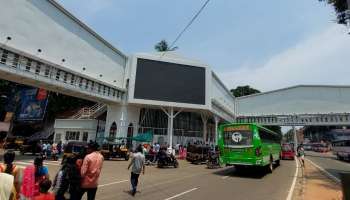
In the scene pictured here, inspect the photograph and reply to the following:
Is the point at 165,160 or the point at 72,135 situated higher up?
the point at 72,135

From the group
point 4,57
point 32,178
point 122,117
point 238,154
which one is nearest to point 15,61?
point 4,57

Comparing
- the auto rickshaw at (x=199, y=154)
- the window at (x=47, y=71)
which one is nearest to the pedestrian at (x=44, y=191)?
the window at (x=47, y=71)

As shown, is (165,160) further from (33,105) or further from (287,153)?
(33,105)

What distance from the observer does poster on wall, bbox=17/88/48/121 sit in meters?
33.8

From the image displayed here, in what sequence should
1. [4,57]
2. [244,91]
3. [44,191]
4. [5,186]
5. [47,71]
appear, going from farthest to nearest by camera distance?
[244,91], [47,71], [4,57], [44,191], [5,186]

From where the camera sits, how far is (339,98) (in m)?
54.7

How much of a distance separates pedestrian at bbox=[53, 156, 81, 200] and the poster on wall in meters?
31.0

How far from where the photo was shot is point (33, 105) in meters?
35.0

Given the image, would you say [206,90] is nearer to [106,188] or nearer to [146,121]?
[146,121]

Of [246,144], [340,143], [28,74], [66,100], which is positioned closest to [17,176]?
[246,144]

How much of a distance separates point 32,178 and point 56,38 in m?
21.7

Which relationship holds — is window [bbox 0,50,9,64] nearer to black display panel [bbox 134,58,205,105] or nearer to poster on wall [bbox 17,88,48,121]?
black display panel [bbox 134,58,205,105]

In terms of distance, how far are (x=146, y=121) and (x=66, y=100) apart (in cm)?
2658

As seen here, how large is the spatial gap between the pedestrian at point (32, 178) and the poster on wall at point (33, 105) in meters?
31.4
